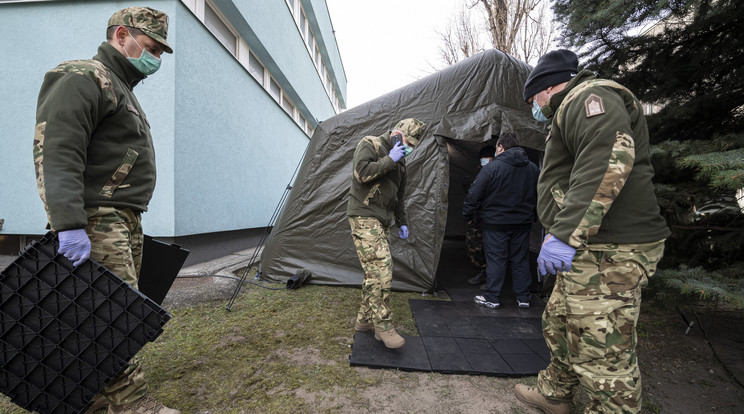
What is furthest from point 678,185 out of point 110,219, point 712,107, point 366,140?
point 110,219

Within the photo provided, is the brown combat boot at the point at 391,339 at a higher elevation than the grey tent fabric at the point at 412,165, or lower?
lower

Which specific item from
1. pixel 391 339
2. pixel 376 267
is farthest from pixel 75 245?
pixel 391 339

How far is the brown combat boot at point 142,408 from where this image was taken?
53.4 inches

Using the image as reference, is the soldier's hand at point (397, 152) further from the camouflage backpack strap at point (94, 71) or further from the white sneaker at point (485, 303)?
the white sneaker at point (485, 303)

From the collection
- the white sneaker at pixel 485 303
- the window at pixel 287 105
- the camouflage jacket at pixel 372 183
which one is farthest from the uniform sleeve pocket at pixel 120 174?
the window at pixel 287 105

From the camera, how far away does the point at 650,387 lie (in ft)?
6.24

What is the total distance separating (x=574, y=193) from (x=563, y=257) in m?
0.27

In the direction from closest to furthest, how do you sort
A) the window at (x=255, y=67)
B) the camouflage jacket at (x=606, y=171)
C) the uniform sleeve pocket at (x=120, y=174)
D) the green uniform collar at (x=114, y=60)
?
1. the camouflage jacket at (x=606, y=171)
2. the uniform sleeve pocket at (x=120, y=174)
3. the green uniform collar at (x=114, y=60)
4. the window at (x=255, y=67)

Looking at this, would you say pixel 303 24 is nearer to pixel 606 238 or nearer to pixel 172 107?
pixel 172 107

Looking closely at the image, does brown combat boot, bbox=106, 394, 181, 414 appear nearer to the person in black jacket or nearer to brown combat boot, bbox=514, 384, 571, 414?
brown combat boot, bbox=514, 384, 571, 414

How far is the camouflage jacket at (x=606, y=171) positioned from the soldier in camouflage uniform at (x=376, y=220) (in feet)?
4.12

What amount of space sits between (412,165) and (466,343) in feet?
6.86

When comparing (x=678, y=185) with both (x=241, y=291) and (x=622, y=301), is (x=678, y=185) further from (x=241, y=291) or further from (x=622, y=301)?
(x=241, y=291)

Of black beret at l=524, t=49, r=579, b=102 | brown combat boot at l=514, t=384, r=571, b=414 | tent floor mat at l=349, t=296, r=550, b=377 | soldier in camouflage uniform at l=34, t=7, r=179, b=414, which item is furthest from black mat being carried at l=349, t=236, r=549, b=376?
black beret at l=524, t=49, r=579, b=102
